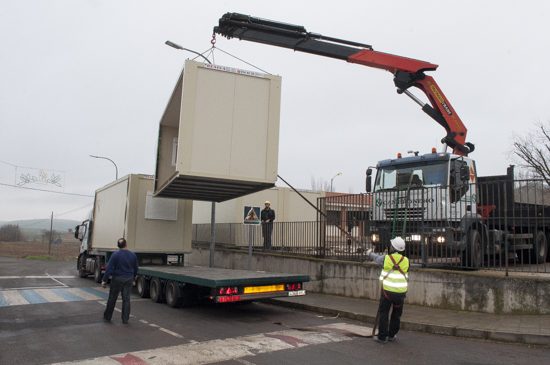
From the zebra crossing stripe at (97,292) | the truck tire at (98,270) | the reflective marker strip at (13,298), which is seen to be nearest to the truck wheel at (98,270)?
the truck tire at (98,270)

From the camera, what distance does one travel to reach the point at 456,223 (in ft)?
36.4

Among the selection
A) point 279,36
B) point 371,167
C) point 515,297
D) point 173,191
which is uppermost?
point 279,36

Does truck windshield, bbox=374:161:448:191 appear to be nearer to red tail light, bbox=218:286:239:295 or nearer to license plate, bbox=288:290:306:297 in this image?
license plate, bbox=288:290:306:297

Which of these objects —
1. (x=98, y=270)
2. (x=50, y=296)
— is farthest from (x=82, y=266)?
(x=50, y=296)

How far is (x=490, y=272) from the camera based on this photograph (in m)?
10.5

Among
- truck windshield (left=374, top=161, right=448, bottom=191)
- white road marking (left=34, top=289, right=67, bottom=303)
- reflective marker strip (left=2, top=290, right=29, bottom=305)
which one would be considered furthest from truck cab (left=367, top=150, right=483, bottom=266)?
reflective marker strip (left=2, top=290, right=29, bottom=305)

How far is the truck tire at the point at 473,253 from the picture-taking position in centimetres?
1084

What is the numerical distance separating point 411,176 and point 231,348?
277 inches

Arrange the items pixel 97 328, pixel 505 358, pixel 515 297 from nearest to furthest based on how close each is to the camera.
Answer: pixel 505 358, pixel 97 328, pixel 515 297

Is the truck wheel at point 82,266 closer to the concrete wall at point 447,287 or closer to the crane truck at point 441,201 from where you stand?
the concrete wall at point 447,287

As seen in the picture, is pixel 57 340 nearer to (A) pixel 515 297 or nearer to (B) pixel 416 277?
(B) pixel 416 277

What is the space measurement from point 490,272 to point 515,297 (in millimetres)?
1109

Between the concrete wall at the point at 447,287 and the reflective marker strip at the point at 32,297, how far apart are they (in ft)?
23.3

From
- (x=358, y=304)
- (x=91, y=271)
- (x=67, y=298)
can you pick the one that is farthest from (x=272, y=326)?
(x=91, y=271)
